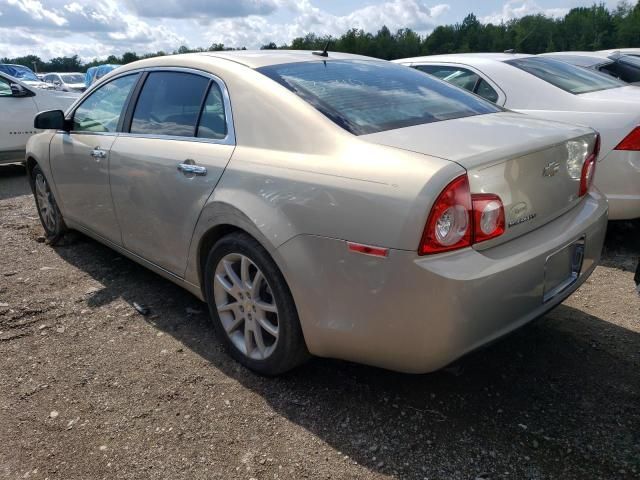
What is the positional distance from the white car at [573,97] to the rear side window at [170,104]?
2.80m

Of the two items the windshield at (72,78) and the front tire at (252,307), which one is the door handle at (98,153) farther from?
the windshield at (72,78)

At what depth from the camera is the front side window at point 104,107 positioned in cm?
364

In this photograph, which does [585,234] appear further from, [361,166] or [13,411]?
[13,411]

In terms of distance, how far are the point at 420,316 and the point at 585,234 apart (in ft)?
3.44

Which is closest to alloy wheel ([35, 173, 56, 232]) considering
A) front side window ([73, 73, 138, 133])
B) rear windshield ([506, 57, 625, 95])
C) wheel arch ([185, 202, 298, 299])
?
front side window ([73, 73, 138, 133])

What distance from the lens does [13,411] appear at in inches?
104

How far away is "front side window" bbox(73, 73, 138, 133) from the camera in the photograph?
364cm

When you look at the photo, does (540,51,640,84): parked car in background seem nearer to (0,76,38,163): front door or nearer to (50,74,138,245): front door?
(50,74,138,245): front door

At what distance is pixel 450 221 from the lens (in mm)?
2021

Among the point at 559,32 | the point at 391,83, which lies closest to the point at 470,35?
the point at 559,32

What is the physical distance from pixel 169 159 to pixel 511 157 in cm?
176

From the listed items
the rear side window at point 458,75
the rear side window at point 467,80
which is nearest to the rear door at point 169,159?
the rear side window at point 467,80

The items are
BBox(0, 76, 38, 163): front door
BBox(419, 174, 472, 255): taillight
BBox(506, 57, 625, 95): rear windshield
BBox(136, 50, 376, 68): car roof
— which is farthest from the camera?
BBox(0, 76, 38, 163): front door

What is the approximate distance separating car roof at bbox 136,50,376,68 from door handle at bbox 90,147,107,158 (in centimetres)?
64
